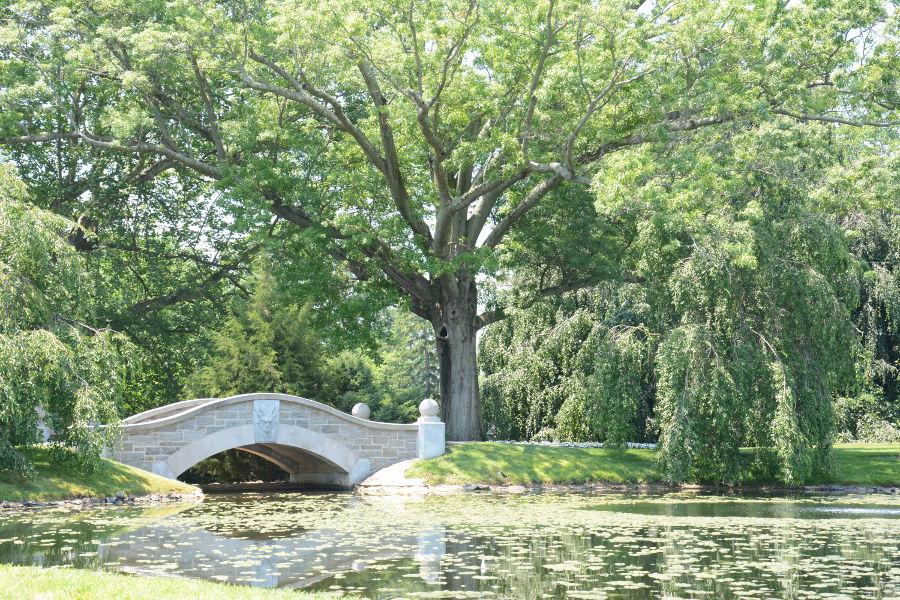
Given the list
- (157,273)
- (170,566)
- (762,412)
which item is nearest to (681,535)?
(170,566)

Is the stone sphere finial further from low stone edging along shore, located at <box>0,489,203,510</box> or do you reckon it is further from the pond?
low stone edging along shore, located at <box>0,489,203,510</box>

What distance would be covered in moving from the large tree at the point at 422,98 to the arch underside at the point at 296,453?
3.22 m

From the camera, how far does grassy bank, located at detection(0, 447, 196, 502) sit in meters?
14.5

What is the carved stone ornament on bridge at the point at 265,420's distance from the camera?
1872 cm

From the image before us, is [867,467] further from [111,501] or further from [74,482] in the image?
[74,482]

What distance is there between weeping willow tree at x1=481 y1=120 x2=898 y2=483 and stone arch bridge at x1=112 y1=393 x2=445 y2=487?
14.0 ft

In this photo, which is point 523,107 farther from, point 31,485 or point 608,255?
point 31,485

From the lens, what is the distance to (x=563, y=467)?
19906mm

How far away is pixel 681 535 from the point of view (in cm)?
1082

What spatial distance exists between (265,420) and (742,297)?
9.98 meters

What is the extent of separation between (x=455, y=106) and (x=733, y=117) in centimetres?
585

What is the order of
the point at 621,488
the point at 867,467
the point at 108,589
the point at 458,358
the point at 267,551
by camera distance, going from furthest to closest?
1. the point at 458,358
2. the point at 867,467
3. the point at 621,488
4. the point at 267,551
5. the point at 108,589

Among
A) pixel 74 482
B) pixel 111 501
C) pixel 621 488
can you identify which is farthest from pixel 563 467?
pixel 74 482

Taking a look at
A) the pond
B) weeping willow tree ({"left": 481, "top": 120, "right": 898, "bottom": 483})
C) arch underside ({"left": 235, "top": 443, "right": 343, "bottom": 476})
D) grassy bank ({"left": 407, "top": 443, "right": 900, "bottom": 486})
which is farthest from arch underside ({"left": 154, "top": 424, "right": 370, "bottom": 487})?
weeping willow tree ({"left": 481, "top": 120, "right": 898, "bottom": 483})
